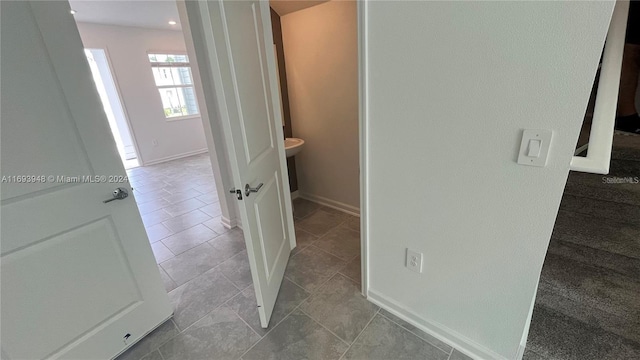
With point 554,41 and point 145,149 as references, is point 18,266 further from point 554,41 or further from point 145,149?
point 145,149

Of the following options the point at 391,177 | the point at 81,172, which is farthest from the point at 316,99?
the point at 81,172

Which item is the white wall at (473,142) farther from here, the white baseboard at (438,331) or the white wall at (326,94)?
the white wall at (326,94)

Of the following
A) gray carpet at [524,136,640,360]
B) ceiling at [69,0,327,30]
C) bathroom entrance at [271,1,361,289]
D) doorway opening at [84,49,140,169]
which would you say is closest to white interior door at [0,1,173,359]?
bathroom entrance at [271,1,361,289]

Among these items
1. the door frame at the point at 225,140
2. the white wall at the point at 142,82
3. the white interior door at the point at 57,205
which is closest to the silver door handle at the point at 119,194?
the white interior door at the point at 57,205

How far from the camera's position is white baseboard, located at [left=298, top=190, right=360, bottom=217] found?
289 cm

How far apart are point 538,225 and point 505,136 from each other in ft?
1.22

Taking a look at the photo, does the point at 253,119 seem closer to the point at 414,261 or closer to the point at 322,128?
the point at 414,261

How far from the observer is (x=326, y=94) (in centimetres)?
263

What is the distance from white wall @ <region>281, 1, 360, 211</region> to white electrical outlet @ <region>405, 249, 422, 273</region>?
4.46 ft

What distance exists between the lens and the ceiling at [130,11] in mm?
3283

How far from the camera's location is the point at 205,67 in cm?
217

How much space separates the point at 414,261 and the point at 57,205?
1733 mm

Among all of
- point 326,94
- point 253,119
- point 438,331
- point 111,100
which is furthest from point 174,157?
point 438,331

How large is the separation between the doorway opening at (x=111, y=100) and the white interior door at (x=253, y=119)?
393 cm
